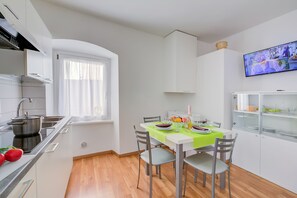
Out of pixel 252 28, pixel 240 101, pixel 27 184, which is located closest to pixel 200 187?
pixel 240 101

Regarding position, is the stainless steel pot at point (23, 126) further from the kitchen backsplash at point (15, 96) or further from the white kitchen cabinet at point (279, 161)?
the white kitchen cabinet at point (279, 161)

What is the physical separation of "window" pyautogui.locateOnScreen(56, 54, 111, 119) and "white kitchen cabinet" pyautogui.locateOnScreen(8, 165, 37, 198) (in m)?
2.07

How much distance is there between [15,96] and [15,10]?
1.24 meters

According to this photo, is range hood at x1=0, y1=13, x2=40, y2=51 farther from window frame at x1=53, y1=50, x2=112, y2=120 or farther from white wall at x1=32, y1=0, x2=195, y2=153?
window frame at x1=53, y1=50, x2=112, y2=120

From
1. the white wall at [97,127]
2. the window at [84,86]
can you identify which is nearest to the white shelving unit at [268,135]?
the white wall at [97,127]

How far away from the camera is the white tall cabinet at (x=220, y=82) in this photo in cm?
261

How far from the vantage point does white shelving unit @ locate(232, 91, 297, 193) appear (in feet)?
6.19

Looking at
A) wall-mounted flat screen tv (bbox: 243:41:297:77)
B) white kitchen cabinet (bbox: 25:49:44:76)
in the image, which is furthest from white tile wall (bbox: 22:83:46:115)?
wall-mounted flat screen tv (bbox: 243:41:297:77)

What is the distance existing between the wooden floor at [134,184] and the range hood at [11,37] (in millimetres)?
1834

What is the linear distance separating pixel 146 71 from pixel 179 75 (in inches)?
28.5

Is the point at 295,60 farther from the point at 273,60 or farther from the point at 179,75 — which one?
the point at 179,75

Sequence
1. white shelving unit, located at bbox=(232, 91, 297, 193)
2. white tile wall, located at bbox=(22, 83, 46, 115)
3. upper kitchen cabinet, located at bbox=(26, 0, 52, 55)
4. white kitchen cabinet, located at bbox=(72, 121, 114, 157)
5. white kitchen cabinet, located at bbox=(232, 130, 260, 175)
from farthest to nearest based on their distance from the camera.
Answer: white kitchen cabinet, located at bbox=(72, 121, 114, 157)
white kitchen cabinet, located at bbox=(232, 130, 260, 175)
white tile wall, located at bbox=(22, 83, 46, 115)
white shelving unit, located at bbox=(232, 91, 297, 193)
upper kitchen cabinet, located at bbox=(26, 0, 52, 55)

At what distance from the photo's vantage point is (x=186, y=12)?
237 centimetres

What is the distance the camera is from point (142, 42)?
304cm
